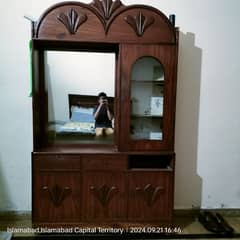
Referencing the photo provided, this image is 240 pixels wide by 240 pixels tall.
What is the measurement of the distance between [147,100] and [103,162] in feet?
2.14

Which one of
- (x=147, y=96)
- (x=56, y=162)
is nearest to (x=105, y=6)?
(x=147, y=96)

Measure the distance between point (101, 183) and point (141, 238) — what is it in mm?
571

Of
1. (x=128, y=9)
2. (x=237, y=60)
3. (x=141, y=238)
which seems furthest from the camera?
(x=237, y=60)

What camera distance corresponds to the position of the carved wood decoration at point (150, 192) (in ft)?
7.66

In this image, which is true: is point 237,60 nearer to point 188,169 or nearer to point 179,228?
point 188,169

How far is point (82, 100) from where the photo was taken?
258 cm

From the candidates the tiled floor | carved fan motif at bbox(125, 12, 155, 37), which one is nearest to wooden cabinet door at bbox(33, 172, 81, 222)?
the tiled floor

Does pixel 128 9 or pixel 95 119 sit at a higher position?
pixel 128 9

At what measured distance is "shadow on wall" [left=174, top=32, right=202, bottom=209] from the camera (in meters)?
2.66

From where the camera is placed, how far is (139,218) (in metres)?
2.36

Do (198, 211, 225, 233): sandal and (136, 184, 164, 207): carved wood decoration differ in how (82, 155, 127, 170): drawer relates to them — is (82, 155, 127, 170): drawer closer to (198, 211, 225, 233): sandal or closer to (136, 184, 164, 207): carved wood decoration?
(136, 184, 164, 207): carved wood decoration

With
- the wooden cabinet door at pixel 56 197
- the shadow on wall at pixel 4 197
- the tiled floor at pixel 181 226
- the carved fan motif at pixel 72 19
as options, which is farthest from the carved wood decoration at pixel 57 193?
the carved fan motif at pixel 72 19

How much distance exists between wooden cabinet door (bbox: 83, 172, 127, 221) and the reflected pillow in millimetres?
516

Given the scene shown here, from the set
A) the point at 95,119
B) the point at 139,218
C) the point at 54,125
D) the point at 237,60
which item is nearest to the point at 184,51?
the point at 237,60
